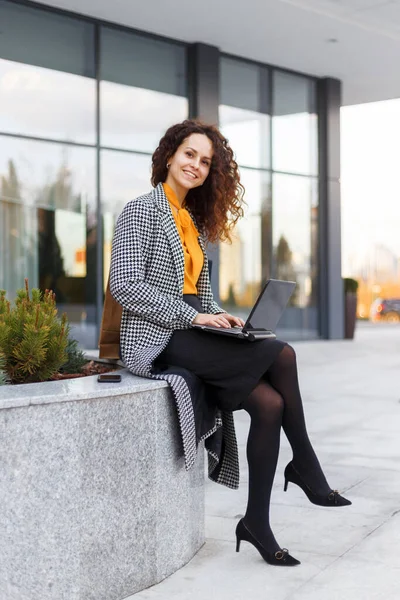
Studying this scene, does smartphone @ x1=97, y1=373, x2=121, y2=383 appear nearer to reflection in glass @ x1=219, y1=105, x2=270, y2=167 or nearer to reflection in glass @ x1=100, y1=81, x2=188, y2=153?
reflection in glass @ x1=100, y1=81, x2=188, y2=153

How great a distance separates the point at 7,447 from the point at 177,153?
1775mm

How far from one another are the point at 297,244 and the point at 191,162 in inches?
477

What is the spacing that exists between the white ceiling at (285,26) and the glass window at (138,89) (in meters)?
0.32

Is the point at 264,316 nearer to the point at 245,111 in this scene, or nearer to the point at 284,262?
the point at 245,111

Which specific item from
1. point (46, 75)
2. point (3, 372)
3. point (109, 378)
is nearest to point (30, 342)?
point (3, 372)

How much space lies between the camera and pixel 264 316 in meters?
3.56

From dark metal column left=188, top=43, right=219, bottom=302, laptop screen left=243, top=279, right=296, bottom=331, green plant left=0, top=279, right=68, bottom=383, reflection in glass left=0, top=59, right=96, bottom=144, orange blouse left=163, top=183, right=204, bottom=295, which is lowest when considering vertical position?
green plant left=0, top=279, right=68, bottom=383

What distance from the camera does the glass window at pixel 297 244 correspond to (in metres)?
15.5

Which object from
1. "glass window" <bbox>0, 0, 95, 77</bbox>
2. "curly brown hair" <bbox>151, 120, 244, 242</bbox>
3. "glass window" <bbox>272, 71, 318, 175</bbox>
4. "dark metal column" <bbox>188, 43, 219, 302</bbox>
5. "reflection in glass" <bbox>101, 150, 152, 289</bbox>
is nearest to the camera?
"curly brown hair" <bbox>151, 120, 244, 242</bbox>

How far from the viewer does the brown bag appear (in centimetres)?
361

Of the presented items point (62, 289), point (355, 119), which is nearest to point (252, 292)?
point (62, 289)

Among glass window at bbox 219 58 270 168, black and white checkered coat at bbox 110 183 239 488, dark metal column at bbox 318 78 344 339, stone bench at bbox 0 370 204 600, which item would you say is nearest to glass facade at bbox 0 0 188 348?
glass window at bbox 219 58 270 168

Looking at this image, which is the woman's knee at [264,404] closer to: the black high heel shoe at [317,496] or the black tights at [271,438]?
the black tights at [271,438]

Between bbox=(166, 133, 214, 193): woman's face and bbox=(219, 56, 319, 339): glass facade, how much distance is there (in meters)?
10.3
